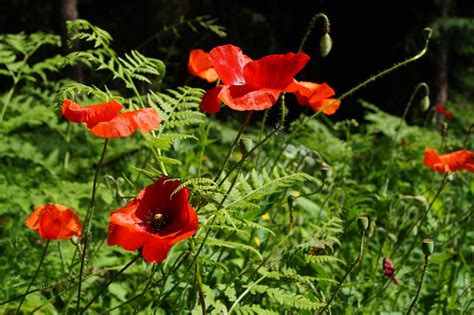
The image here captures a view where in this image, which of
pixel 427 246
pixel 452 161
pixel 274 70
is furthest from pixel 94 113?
pixel 452 161

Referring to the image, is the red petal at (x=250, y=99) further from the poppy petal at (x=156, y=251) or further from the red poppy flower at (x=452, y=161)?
the red poppy flower at (x=452, y=161)

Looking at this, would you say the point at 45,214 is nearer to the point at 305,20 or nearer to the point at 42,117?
the point at 42,117

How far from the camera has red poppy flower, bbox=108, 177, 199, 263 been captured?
3.68 ft

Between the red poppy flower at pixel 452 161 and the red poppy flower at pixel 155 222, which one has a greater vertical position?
the red poppy flower at pixel 155 222

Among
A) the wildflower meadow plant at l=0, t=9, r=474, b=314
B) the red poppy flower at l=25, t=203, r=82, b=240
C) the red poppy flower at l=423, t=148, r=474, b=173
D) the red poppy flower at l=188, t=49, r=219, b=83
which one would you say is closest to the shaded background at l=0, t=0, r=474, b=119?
the wildflower meadow plant at l=0, t=9, r=474, b=314

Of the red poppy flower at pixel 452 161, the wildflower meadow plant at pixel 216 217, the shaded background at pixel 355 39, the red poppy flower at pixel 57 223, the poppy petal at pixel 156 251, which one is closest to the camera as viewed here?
the poppy petal at pixel 156 251

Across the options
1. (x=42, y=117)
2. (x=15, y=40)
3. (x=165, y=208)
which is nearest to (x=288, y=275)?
(x=165, y=208)

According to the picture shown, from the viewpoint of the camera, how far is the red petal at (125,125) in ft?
3.74

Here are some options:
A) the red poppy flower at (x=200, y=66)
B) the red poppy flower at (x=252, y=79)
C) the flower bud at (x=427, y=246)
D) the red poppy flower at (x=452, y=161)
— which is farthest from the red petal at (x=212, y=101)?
the red poppy flower at (x=452, y=161)

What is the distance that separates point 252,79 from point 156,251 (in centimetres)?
40

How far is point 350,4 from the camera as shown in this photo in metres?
8.38

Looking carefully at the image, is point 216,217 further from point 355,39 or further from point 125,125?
point 355,39

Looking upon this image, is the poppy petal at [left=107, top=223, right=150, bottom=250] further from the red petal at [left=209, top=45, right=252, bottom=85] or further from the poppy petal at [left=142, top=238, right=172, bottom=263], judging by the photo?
the red petal at [left=209, top=45, right=252, bottom=85]

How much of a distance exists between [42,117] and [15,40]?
473 mm
